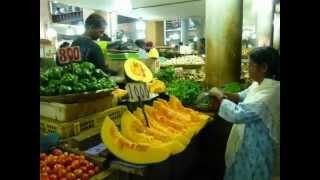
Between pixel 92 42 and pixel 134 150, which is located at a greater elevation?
pixel 92 42

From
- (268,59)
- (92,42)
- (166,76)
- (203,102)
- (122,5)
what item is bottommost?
(203,102)

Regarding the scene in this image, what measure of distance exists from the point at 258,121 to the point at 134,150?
1220 mm

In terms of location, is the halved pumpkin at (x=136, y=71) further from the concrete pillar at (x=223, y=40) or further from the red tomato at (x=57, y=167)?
the concrete pillar at (x=223, y=40)

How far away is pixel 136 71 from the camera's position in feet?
13.3

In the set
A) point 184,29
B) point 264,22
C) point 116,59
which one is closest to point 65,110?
point 116,59

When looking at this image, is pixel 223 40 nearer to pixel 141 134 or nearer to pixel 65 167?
pixel 141 134

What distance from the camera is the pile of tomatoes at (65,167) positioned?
2.59m

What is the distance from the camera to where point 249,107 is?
3045mm

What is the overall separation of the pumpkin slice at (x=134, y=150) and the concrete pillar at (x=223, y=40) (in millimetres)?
3223

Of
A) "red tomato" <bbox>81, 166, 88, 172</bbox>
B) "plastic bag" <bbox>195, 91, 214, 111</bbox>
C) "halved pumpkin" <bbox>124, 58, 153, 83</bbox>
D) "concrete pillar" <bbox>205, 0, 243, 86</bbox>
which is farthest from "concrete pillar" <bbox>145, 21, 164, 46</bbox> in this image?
"red tomato" <bbox>81, 166, 88, 172</bbox>

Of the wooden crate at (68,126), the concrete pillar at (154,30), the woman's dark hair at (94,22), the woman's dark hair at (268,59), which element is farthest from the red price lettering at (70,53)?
the concrete pillar at (154,30)

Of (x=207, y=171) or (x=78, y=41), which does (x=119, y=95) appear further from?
(x=207, y=171)
